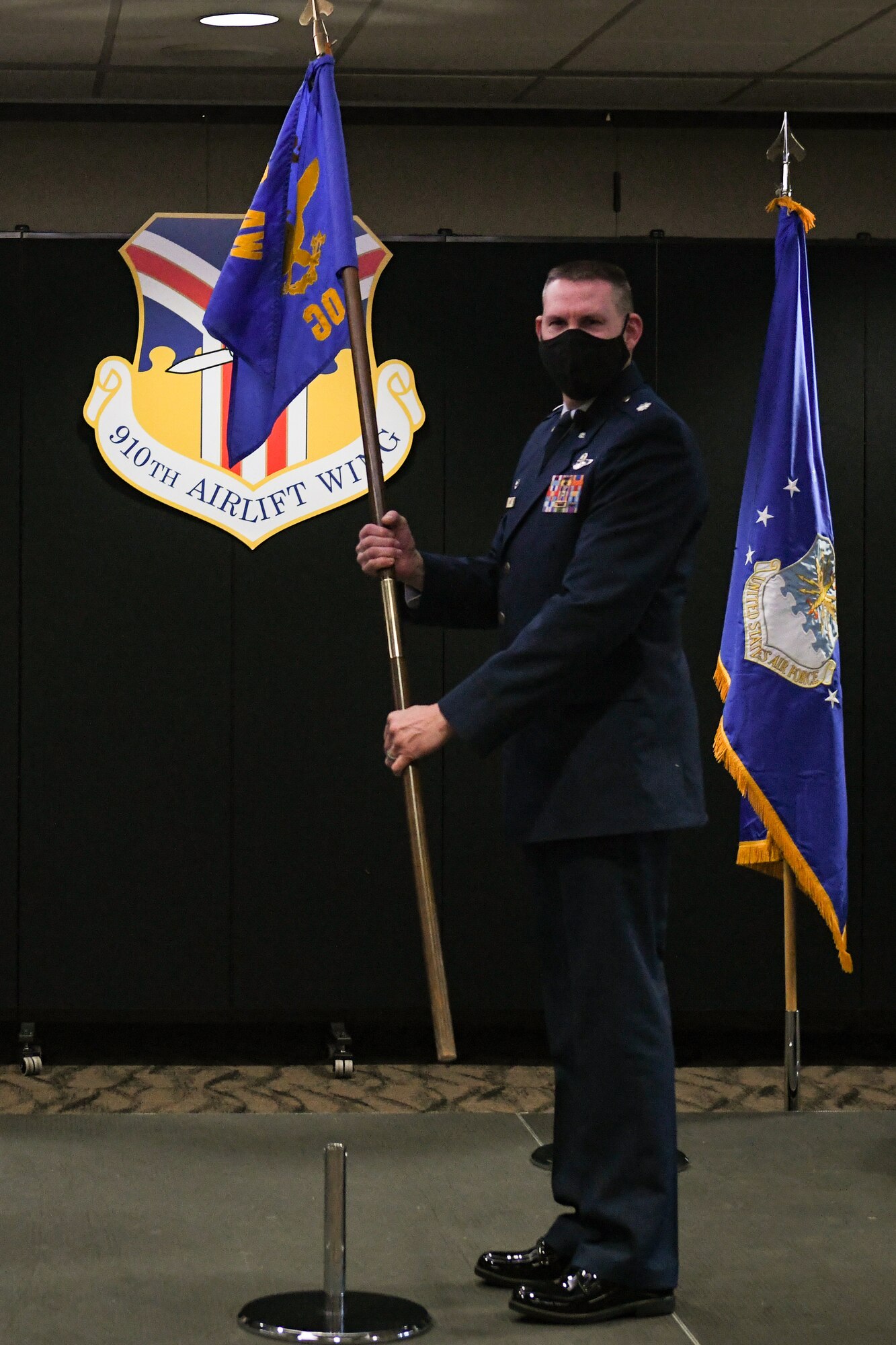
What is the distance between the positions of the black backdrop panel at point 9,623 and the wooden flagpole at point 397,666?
2.27 m

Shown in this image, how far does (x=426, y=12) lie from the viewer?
14.3 ft

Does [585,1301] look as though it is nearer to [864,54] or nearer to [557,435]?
[557,435]

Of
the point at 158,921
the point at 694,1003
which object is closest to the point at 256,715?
the point at 158,921

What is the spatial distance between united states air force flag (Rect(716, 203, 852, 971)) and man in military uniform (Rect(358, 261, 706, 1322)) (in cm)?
141

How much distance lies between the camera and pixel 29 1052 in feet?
16.1

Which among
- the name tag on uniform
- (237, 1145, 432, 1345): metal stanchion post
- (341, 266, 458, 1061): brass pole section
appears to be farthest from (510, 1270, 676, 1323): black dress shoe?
the name tag on uniform

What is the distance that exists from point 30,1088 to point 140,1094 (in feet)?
1.03

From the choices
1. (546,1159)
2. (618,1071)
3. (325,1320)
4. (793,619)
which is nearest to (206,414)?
(793,619)

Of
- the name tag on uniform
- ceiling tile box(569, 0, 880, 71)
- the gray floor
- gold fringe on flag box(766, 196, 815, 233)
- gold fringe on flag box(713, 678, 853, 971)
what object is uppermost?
ceiling tile box(569, 0, 880, 71)

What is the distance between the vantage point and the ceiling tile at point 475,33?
169 inches

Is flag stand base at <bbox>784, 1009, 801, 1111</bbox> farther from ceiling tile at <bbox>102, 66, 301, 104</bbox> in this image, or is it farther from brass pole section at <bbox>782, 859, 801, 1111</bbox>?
ceiling tile at <bbox>102, 66, 301, 104</bbox>

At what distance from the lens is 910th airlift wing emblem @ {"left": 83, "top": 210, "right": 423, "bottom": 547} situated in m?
4.88

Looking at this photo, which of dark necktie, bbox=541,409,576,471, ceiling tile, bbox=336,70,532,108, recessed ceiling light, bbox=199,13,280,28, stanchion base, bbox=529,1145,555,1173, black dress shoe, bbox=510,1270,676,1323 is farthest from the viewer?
ceiling tile, bbox=336,70,532,108

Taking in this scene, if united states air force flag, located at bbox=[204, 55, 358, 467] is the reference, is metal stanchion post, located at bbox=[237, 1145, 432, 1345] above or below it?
below
